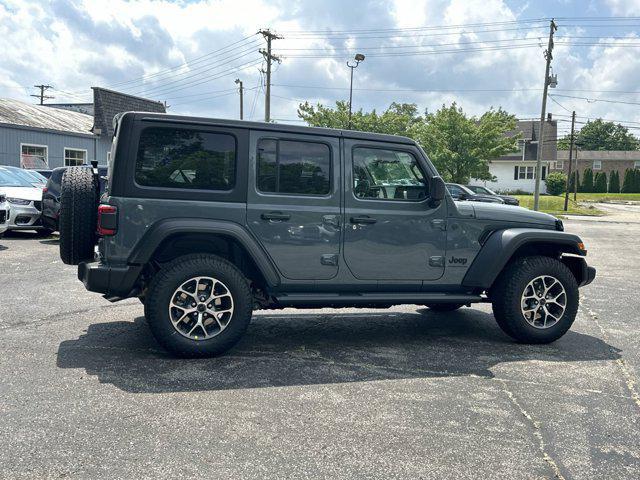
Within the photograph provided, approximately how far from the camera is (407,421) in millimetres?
3686

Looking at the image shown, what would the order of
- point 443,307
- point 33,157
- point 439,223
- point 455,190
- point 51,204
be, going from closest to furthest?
point 439,223, point 443,307, point 51,204, point 455,190, point 33,157

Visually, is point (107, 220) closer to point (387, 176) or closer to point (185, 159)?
point (185, 159)

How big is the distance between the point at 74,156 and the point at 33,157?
9.57ft

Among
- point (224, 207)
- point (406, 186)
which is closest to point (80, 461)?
point (224, 207)

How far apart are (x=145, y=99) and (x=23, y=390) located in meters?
31.4

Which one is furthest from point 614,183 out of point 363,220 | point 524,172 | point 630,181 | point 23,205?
point 363,220

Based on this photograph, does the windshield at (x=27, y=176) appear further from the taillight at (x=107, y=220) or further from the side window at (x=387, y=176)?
the side window at (x=387, y=176)

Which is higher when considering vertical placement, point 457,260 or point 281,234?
point 281,234

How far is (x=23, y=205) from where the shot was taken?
1295cm

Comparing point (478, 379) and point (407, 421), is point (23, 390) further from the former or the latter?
point (478, 379)

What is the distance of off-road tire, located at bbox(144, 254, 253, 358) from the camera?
4.64 metres

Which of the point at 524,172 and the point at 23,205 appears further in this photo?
the point at 524,172

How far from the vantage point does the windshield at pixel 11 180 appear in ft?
44.5

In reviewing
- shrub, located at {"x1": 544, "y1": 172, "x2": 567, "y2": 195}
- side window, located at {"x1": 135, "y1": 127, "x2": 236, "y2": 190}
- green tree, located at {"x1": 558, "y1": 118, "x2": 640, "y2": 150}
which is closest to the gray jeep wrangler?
side window, located at {"x1": 135, "y1": 127, "x2": 236, "y2": 190}
